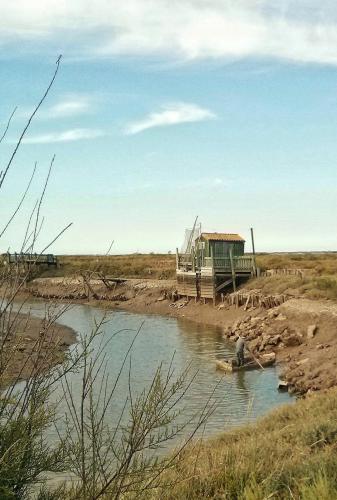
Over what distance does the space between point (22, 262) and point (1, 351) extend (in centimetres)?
62

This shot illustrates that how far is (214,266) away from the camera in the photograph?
128 feet

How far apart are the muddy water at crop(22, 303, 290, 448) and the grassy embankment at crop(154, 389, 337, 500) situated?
775 millimetres

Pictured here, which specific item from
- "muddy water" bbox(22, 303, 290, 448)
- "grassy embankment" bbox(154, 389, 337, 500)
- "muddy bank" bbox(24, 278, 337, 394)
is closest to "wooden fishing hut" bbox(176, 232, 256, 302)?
"muddy bank" bbox(24, 278, 337, 394)

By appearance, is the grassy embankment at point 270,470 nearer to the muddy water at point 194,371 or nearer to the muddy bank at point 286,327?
the muddy water at point 194,371

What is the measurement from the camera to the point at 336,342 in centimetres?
2202

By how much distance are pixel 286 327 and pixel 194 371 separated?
735cm

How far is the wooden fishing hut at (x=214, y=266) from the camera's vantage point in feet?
127

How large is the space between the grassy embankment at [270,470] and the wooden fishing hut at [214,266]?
29.9 meters

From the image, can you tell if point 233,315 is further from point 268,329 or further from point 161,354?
point 161,354

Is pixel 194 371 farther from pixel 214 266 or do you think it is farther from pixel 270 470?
pixel 214 266

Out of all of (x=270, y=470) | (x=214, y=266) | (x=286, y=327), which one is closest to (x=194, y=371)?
(x=286, y=327)

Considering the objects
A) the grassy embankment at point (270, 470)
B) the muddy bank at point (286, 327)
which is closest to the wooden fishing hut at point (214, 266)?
the muddy bank at point (286, 327)

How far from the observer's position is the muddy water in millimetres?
14945

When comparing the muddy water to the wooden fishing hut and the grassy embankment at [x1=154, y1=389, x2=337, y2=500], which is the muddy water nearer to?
the grassy embankment at [x1=154, y1=389, x2=337, y2=500]
